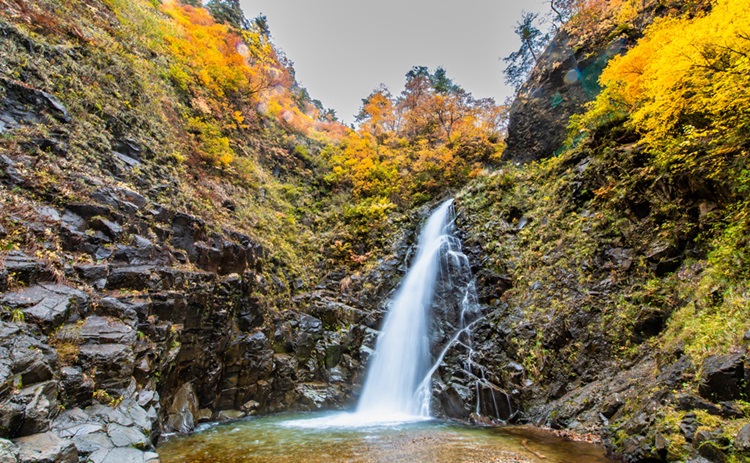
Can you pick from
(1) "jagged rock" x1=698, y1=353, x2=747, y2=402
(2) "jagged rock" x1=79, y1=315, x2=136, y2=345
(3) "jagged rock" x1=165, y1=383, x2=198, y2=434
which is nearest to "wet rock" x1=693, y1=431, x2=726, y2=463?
(1) "jagged rock" x1=698, y1=353, x2=747, y2=402

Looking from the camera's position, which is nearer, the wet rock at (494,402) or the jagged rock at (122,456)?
the jagged rock at (122,456)

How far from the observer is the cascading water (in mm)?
10547

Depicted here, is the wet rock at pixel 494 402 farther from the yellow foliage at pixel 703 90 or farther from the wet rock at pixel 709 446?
the yellow foliage at pixel 703 90

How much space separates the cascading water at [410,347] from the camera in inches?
415

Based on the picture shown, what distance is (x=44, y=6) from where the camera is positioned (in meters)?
11.0

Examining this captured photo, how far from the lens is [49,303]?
17.5 feet

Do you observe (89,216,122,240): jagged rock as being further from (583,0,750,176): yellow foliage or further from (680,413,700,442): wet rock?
(583,0,750,176): yellow foliage

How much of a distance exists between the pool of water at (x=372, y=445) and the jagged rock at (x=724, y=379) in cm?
193

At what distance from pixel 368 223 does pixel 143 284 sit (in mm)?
11817

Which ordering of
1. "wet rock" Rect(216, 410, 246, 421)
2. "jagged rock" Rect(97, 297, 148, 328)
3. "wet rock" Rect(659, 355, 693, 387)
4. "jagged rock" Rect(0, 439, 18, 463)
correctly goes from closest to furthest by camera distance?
"jagged rock" Rect(0, 439, 18, 463), "wet rock" Rect(659, 355, 693, 387), "jagged rock" Rect(97, 297, 148, 328), "wet rock" Rect(216, 410, 246, 421)

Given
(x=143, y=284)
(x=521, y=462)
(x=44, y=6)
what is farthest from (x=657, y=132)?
(x=44, y=6)

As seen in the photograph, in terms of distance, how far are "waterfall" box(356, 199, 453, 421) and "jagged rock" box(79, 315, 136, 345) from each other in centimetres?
711

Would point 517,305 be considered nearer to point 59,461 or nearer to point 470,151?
point 59,461

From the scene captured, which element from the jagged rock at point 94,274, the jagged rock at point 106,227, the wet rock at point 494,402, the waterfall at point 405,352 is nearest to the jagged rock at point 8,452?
the jagged rock at point 94,274
